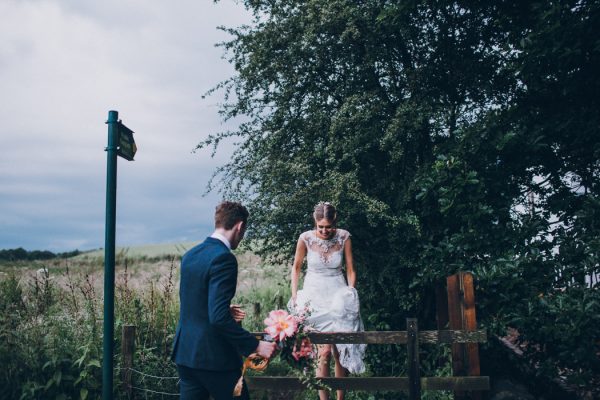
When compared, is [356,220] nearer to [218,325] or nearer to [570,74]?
[570,74]

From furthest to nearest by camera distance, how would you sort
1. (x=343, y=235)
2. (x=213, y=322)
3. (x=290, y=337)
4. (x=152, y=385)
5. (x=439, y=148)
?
(x=439, y=148), (x=152, y=385), (x=343, y=235), (x=290, y=337), (x=213, y=322)

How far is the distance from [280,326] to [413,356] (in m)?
1.91

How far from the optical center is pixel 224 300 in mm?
3541

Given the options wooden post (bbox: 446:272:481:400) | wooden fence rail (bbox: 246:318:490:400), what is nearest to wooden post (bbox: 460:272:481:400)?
wooden post (bbox: 446:272:481:400)

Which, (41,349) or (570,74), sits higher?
(570,74)

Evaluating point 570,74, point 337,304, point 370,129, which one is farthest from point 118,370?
point 570,74

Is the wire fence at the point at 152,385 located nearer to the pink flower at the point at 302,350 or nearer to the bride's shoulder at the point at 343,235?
the bride's shoulder at the point at 343,235

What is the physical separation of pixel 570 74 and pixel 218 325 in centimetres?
638

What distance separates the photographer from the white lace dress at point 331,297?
681cm

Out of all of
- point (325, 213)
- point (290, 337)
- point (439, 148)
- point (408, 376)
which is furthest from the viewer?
point (439, 148)

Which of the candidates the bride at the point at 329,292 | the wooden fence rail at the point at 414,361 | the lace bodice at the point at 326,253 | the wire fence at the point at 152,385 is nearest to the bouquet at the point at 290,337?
the wooden fence rail at the point at 414,361

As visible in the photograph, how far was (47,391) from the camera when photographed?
23.2ft

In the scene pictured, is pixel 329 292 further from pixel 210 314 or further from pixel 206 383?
pixel 210 314

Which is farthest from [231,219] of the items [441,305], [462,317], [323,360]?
[441,305]
